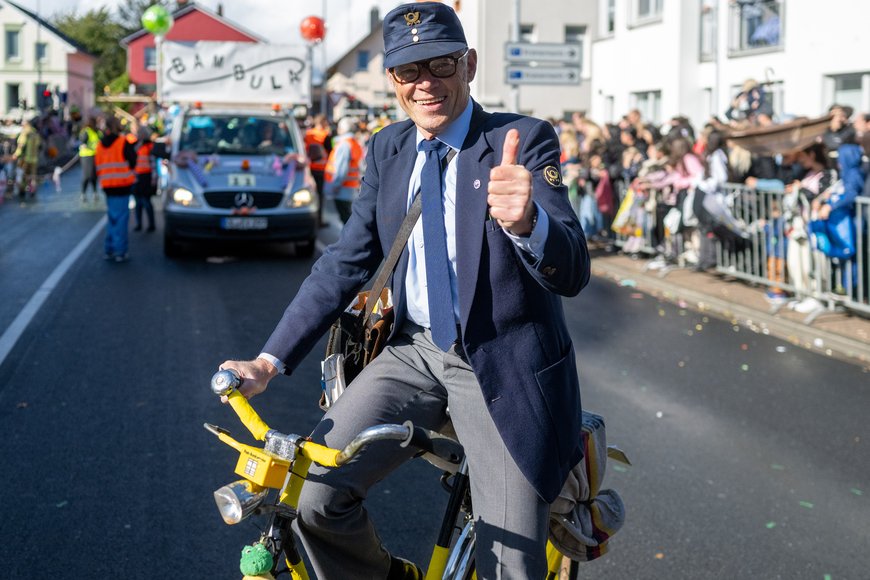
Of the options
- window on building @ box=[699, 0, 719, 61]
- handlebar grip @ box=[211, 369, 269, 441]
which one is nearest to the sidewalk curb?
handlebar grip @ box=[211, 369, 269, 441]

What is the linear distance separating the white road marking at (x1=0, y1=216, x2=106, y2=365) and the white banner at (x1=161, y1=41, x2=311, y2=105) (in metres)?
3.15

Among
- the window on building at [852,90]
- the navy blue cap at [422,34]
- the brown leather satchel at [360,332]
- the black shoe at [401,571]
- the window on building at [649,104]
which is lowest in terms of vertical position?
the black shoe at [401,571]

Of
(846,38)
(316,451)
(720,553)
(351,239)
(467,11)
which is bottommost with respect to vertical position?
(720,553)

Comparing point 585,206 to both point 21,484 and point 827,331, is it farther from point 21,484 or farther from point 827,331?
point 21,484

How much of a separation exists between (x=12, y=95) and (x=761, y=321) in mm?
93319

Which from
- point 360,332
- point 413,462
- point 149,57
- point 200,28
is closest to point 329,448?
point 360,332

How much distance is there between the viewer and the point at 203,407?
7.16 m

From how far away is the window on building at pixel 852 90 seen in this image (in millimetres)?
18656

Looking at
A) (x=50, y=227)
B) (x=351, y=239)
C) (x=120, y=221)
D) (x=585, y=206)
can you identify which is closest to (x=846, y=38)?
(x=585, y=206)

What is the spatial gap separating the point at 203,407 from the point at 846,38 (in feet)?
49.7

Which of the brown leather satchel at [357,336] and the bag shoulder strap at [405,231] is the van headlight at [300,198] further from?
the bag shoulder strap at [405,231]

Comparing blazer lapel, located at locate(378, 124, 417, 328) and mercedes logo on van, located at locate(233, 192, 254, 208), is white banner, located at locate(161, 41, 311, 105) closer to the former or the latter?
mercedes logo on van, located at locate(233, 192, 254, 208)

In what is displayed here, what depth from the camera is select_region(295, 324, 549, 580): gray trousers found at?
9.53ft

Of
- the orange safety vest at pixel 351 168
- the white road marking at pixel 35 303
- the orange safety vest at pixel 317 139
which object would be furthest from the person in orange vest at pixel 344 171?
the white road marking at pixel 35 303
